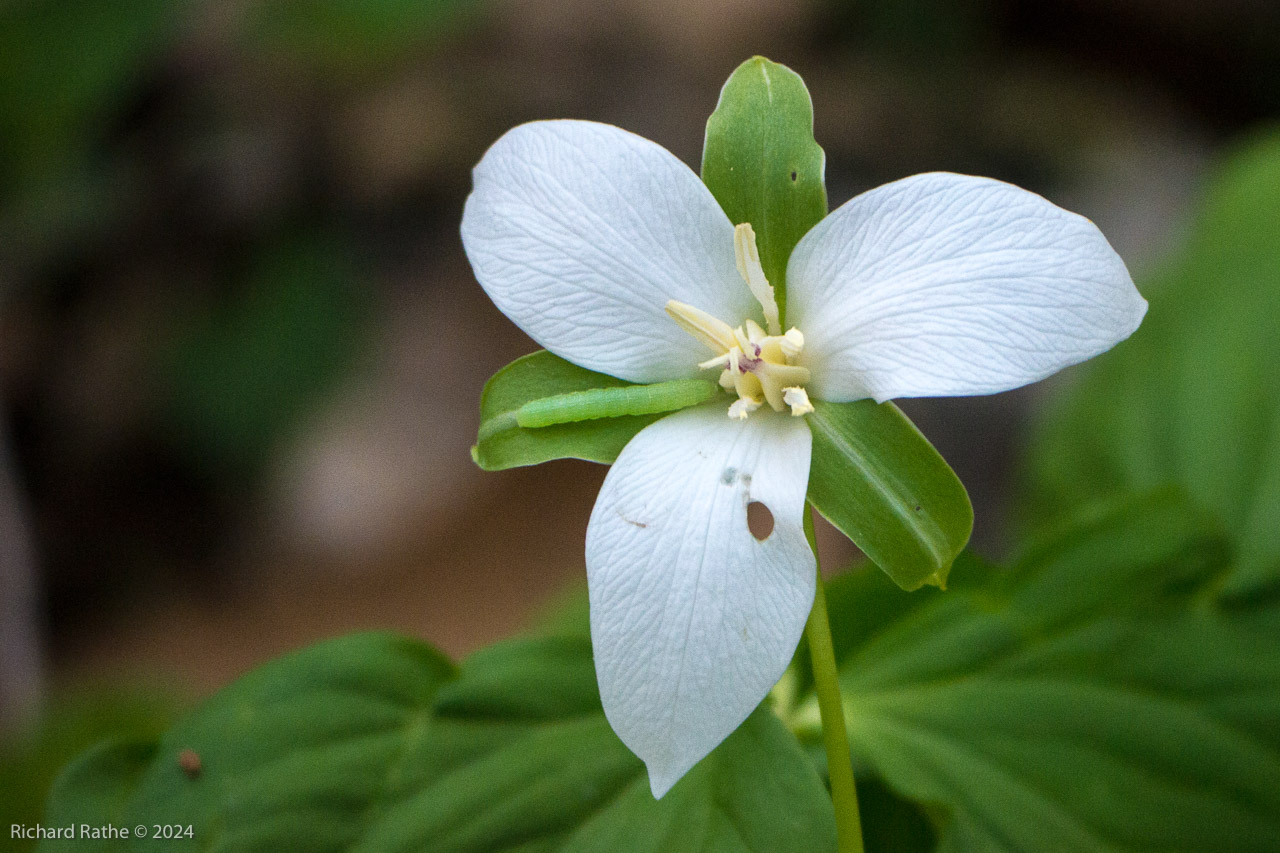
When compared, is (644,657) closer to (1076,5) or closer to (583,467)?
(583,467)

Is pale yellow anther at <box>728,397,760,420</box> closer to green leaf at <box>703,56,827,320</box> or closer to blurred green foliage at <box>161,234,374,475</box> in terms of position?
green leaf at <box>703,56,827,320</box>

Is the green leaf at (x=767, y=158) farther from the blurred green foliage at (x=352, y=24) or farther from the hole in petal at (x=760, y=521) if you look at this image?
the blurred green foliage at (x=352, y=24)

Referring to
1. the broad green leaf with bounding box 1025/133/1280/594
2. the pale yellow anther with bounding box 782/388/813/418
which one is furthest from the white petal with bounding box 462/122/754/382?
the broad green leaf with bounding box 1025/133/1280/594

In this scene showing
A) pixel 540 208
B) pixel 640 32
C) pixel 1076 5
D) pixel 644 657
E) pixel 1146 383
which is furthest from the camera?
pixel 640 32

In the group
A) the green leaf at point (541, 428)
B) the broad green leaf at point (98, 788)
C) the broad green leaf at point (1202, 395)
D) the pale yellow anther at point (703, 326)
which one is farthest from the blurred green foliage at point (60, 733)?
the broad green leaf at point (1202, 395)

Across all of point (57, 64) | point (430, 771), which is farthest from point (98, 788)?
point (57, 64)

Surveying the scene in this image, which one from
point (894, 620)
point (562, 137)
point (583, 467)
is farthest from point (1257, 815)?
point (583, 467)
